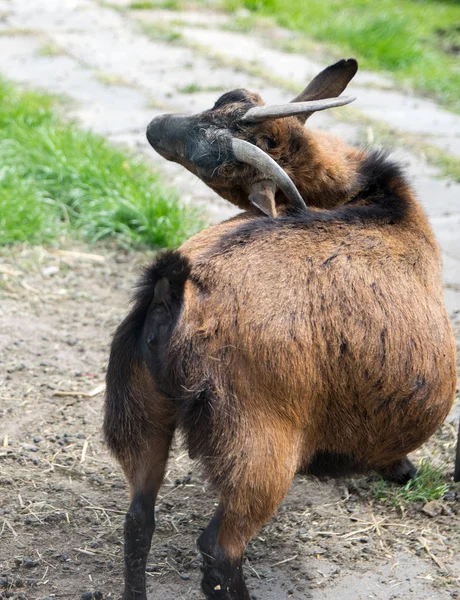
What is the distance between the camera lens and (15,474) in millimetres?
3883

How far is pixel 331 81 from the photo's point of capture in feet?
12.5

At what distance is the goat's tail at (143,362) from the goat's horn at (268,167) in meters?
0.61

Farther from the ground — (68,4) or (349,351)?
(349,351)

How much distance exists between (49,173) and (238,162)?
3.71 metres

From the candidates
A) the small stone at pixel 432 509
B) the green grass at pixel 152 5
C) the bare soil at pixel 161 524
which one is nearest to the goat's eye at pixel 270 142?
the bare soil at pixel 161 524

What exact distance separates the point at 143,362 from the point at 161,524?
0.97 m

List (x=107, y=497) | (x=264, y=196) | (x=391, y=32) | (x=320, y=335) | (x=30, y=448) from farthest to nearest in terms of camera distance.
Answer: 1. (x=391, y=32)
2. (x=30, y=448)
3. (x=107, y=497)
4. (x=264, y=196)
5. (x=320, y=335)

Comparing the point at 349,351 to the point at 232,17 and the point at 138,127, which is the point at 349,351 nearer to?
the point at 138,127

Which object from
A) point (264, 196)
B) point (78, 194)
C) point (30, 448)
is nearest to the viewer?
point (264, 196)

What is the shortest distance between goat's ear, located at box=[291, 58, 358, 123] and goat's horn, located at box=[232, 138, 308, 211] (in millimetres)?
427

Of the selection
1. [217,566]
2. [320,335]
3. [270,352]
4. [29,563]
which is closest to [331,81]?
[320,335]

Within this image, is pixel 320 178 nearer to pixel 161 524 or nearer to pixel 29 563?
pixel 161 524

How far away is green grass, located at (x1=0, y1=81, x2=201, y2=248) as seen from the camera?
618 cm

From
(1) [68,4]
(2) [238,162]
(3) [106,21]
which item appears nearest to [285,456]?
(2) [238,162]
